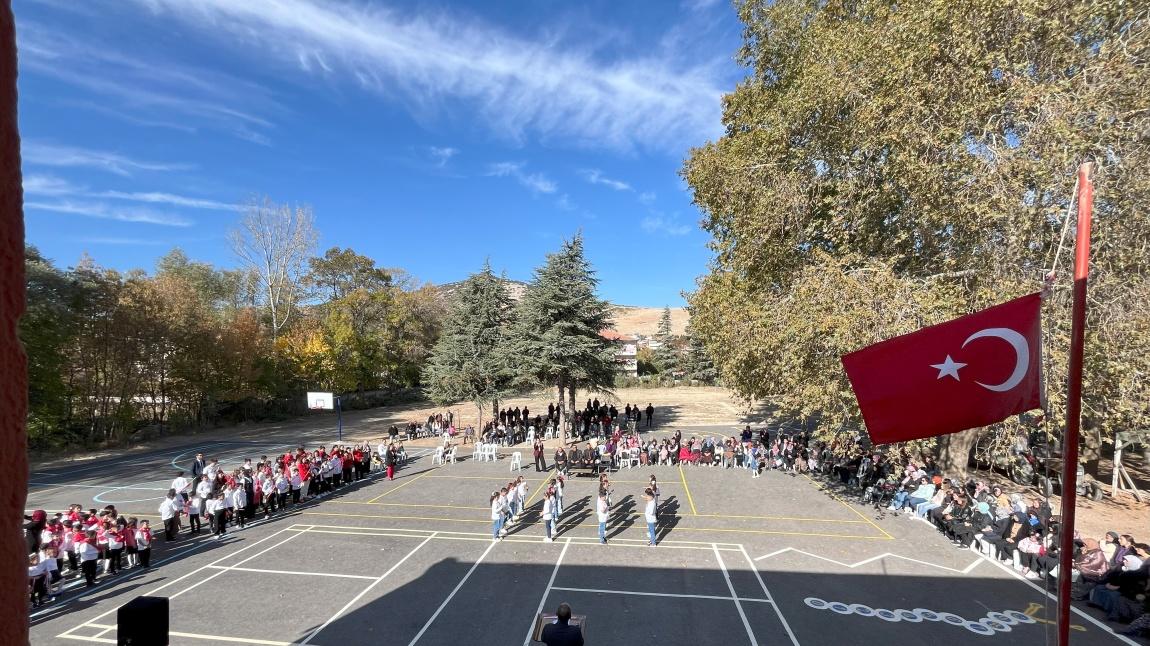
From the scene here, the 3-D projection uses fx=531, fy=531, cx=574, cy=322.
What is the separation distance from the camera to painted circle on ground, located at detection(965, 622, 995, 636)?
10.1 m

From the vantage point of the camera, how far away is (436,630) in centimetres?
1016

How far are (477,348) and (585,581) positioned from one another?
22.7 metres

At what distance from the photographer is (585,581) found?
1216cm

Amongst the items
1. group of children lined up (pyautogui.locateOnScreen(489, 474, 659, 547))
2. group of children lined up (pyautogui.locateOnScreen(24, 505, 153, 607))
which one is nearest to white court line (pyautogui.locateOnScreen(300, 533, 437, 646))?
group of children lined up (pyautogui.locateOnScreen(489, 474, 659, 547))

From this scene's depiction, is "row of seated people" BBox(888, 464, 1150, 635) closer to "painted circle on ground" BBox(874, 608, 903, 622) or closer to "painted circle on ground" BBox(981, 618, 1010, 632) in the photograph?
"painted circle on ground" BBox(981, 618, 1010, 632)

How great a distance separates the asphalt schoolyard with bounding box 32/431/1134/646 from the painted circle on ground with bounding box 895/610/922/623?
4 cm

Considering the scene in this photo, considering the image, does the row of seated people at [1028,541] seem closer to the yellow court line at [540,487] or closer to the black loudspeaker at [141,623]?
the black loudspeaker at [141,623]

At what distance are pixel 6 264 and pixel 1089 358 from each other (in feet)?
52.2

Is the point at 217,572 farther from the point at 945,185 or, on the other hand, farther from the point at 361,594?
the point at 945,185

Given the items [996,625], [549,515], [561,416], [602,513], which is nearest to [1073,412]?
[996,625]

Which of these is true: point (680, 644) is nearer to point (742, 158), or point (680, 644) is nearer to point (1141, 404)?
point (1141, 404)

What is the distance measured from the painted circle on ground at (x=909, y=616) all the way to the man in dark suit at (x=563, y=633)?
743 cm

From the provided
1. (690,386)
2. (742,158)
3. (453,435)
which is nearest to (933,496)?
(742,158)

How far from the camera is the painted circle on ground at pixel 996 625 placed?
1017 centimetres
